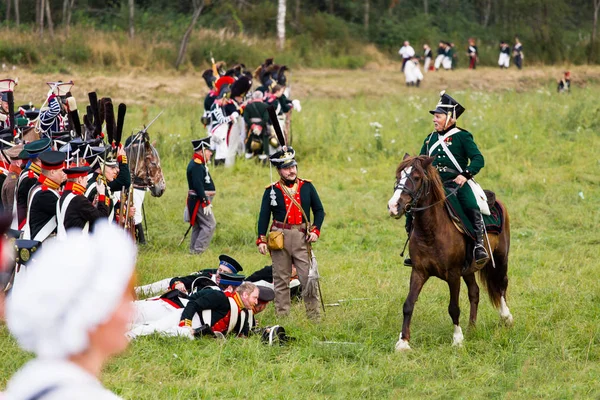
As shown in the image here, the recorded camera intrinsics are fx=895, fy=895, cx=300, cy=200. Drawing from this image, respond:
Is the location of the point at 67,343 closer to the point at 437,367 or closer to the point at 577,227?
the point at 437,367

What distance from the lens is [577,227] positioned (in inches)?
578

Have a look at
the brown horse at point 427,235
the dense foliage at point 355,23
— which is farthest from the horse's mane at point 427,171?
the dense foliage at point 355,23

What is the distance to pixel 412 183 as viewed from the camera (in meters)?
8.28

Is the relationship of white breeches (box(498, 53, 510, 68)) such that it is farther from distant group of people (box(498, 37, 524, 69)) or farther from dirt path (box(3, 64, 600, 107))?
dirt path (box(3, 64, 600, 107))

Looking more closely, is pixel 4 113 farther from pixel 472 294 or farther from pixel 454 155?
pixel 472 294

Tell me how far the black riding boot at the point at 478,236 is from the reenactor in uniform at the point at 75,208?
3.67 meters

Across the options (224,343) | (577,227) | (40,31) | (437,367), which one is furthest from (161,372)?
(40,31)

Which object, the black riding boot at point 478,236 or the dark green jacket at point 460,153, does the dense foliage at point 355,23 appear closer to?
the dark green jacket at point 460,153

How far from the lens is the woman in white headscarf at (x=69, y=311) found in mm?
2393

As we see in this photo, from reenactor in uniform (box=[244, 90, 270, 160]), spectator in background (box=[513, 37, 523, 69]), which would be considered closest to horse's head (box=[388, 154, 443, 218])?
reenactor in uniform (box=[244, 90, 270, 160])

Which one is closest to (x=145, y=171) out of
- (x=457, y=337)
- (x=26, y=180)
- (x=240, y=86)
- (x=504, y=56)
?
(x=26, y=180)

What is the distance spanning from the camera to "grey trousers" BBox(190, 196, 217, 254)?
13117 mm

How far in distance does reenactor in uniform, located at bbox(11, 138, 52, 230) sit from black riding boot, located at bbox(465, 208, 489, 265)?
4503 mm

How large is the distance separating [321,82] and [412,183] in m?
25.6
